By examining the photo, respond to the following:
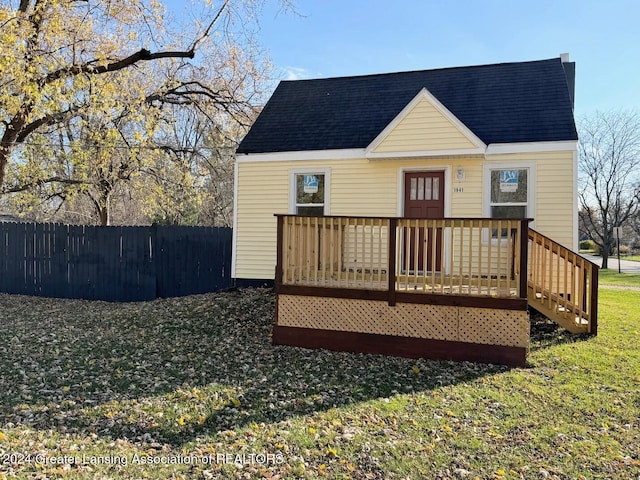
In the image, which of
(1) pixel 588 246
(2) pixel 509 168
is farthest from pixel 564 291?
(1) pixel 588 246

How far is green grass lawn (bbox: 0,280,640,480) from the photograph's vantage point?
11.6 feet

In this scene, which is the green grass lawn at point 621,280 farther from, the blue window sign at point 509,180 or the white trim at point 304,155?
the white trim at point 304,155

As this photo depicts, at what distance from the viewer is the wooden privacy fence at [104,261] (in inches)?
425

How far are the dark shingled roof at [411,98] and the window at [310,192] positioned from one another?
24.5 inches

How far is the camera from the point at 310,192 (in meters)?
10.2

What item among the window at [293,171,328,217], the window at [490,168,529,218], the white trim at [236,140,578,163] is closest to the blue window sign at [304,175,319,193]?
the window at [293,171,328,217]

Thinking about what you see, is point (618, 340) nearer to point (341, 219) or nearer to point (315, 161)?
point (341, 219)

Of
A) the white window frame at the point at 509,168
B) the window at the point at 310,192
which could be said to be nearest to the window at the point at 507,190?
the white window frame at the point at 509,168

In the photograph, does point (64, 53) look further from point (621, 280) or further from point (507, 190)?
point (621, 280)

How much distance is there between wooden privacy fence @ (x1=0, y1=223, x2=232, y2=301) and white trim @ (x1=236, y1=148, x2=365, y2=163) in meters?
2.40

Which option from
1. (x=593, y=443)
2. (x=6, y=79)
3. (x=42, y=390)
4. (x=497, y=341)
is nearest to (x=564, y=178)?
(x=497, y=341)

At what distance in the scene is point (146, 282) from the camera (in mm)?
10773

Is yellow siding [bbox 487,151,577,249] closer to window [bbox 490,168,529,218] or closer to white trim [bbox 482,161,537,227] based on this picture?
white trim [bbox 482,161,537,227]

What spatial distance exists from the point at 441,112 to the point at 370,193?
2.11 m
